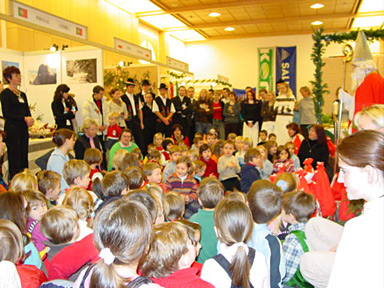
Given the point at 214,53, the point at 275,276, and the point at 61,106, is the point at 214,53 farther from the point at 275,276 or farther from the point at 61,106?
the point at 275,276

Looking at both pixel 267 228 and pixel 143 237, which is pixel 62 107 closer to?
pixel 267 228

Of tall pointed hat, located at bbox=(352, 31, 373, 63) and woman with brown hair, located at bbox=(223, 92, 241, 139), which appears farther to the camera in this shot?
woman with brown hair, located at bbox=(223, 92, 241, 139)

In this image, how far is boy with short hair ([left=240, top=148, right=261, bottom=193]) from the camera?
4.44 metres

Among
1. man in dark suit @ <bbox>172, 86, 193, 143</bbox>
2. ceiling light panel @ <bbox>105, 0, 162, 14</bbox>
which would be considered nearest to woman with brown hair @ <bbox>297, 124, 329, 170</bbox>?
man in dark suit @ <bbox>172, 86, 193, 143</bbox>

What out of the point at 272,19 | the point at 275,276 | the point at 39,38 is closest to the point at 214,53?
the point at 272,19

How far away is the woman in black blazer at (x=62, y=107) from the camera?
5984mm

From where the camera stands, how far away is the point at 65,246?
1.90 meters

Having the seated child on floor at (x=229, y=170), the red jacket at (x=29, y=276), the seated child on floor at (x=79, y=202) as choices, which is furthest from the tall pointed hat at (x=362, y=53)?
the red jacket at (x=29, y=276)

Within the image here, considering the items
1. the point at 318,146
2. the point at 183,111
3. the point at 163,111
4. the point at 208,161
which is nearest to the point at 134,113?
the point at 163,111

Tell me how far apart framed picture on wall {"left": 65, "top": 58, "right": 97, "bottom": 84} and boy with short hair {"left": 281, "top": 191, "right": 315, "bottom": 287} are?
491 centimetres

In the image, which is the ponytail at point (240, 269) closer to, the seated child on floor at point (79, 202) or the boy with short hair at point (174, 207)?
the boy with short hair at point (174, 207)

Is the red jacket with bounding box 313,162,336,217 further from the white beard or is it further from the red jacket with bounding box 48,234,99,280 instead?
the red jacket with bounding box 48,234,99,280

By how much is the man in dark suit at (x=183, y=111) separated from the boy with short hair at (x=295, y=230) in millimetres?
6058

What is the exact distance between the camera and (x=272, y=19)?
13203 mm
